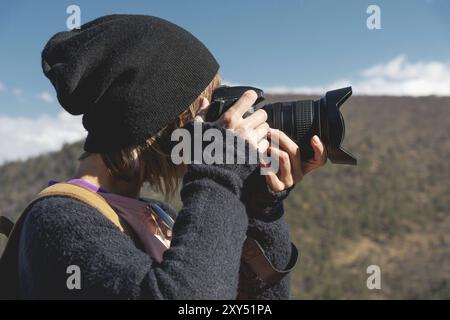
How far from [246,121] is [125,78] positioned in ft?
1.09

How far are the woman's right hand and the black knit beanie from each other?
0.32 feet

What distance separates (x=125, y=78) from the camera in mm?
1472

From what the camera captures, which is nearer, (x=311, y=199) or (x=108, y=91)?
(x=108, y=91)

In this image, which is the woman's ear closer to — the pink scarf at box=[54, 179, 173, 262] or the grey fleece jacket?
the grey fleece jacket

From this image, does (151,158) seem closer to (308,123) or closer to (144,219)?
(144,219)

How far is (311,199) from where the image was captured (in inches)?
649

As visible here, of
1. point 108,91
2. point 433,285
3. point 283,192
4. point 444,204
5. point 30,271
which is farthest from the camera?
point 444,204

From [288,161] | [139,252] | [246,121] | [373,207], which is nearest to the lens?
Result: [139,252]

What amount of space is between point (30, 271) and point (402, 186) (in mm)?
17084

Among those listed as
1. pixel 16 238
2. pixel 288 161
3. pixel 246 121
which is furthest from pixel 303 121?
pixel 16 238

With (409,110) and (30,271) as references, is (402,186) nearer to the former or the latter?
(409,110)

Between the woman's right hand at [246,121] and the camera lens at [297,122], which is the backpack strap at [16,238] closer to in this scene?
the woman's right hand at [246,121]

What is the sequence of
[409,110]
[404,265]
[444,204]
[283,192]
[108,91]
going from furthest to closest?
[409,110] → [444,204] → [404,265] → [283,192] → [108,91]
